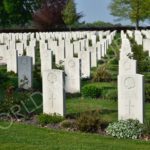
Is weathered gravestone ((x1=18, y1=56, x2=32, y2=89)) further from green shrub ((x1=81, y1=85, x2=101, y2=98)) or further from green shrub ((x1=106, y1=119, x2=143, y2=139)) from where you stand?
green shrub ((x1=106, y1=119, x2=143, y2=139))

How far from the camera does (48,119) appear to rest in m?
12.9

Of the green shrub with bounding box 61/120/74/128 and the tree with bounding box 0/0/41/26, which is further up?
the tree with bounding box 0/0/41/26

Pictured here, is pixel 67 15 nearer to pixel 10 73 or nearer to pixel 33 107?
Answer: pixel 10 73

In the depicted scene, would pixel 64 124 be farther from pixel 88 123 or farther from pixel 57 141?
pixel 57 141

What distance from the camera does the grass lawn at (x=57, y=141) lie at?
10320mm

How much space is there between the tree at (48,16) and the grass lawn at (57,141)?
2484 inches

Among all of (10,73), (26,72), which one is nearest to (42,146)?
(26,72)

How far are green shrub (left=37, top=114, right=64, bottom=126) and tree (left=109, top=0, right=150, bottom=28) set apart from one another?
56.1m

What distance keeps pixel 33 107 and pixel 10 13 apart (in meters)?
56.8

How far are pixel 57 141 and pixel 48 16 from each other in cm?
6507

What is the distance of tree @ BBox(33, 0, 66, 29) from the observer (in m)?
74.6

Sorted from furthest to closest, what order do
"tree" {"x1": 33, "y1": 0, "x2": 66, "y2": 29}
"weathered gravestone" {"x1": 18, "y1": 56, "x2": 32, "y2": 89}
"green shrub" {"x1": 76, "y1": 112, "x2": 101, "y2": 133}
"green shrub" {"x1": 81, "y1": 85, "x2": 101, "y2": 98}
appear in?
"tree" {"x1": 33, "y1": 0, "x2": 66, "y2": 29}, "weathered gravestone" {"x1": 18, "y1": 56, "x2": 32, "y2": 89}, "green shrub" {"x1": 81, "y1": 85, "x2": 101, "y2": 98}, "green shrub" {"x1": 76, "y1": 112, "x2": 101, "y2": 133}

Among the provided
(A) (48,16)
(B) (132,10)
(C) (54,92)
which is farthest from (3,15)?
(C) (54,92)

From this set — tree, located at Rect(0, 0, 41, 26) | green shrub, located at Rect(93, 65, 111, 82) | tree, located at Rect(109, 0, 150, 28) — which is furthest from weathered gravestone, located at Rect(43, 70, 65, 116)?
tree, located at Rect(0, 0, 41, 26)
